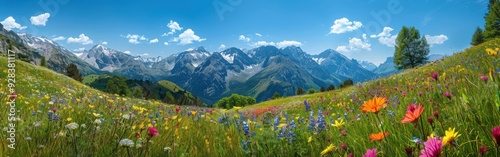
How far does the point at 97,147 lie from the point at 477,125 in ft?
10.6

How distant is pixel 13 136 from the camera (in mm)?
3396

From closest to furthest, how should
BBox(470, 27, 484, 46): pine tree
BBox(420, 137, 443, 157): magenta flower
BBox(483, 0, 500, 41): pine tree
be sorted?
1. BBox(420, 137, 443, 157): magenta flower
2. BBox(483, 0, 500, 41): pine tree
3. BBox(470, 27, 484, 46): pine tree

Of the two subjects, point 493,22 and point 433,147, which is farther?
point 493,22

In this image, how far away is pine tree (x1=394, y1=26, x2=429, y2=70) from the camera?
74.1m

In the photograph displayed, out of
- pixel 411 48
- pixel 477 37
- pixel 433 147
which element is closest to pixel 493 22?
pixel 411 48

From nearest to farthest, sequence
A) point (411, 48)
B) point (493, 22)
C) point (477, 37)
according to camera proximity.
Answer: point (493, 22), point (411, 48), point (477, 37)

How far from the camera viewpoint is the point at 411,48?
7481 cm

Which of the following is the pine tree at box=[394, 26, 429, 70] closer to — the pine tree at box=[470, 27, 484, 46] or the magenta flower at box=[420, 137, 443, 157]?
the pine tree at box=[470, 27, 484, 46]

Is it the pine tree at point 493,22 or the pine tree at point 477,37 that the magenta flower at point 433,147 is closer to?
the pine tree at point 493,22

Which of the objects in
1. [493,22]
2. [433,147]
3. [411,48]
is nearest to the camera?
[433,147]

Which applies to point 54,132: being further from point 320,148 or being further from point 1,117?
point 320,148

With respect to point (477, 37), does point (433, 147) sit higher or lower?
lower

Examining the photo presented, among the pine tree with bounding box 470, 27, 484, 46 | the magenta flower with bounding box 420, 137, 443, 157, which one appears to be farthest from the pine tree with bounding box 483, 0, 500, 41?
the magenta flower with bounding box 420, 137, 443, 157

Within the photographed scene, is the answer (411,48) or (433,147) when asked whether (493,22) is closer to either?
(411,48)
